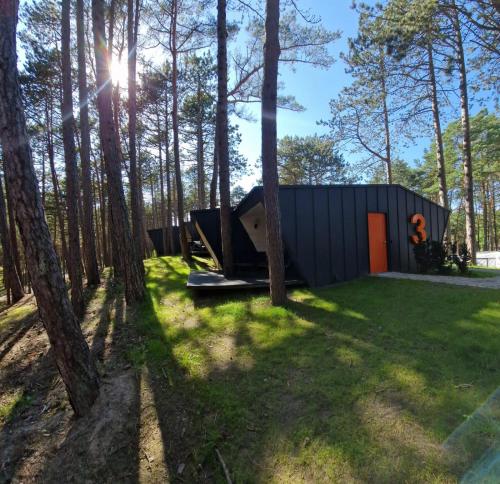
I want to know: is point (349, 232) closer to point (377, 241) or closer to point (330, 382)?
point (377, 241)

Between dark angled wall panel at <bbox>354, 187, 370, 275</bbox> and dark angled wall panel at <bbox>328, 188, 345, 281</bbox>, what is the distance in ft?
1.70

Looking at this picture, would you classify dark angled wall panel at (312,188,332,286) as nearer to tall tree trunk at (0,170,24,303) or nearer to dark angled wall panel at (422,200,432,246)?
dark angled wall panel at (422,200,432,246)

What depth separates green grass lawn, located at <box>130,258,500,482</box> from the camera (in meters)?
2.24

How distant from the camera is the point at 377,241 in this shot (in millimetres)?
7816

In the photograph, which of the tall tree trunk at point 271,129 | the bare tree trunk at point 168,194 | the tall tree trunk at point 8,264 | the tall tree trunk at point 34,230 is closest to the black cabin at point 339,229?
the tall tree trunk at point 271,129

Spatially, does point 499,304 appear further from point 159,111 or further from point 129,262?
point 159,111

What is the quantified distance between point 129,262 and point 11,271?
6.36 metres

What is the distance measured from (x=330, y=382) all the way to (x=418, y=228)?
22.8 feet

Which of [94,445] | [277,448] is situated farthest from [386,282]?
[94,445]

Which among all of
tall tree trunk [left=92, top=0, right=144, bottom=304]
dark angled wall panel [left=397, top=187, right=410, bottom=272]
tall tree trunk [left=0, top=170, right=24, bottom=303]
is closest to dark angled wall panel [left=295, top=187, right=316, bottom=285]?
dark angled wall panel [left=397, top=187, right=410, bottom=272]

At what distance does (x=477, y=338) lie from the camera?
3.55 metres

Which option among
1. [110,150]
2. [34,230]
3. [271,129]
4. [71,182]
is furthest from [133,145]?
[34,230]

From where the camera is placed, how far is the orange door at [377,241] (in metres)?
7.69

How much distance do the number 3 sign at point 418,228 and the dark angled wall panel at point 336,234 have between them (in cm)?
266
